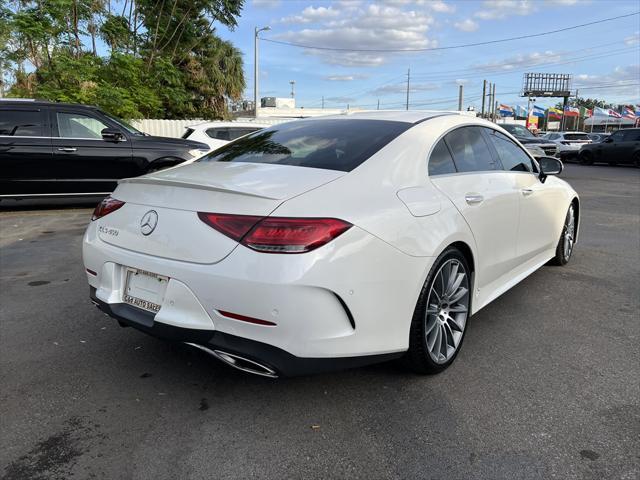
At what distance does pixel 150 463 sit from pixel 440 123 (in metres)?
2.60

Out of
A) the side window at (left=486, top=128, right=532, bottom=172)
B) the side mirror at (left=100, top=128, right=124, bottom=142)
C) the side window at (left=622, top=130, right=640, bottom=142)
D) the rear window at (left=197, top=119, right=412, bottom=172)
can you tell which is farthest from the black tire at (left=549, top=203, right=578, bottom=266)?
the side window at (left=622, top=130, right=640, bottom=142)

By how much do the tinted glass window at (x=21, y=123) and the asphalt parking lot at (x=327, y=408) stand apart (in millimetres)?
5096

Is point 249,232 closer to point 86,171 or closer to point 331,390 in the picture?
point 331,390

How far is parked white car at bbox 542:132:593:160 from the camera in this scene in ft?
84.4

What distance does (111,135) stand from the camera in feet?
28.4

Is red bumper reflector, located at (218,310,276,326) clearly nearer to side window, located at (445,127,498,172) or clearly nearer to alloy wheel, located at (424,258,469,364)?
alloy wheel, located at (424,258,469,364)

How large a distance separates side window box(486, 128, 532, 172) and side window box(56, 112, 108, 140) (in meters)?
6.88

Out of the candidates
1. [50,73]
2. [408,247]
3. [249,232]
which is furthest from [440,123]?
[50,73]

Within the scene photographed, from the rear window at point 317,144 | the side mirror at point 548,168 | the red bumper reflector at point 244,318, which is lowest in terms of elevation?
the red bumper reflector at point 244,318

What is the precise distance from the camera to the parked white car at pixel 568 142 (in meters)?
25.7

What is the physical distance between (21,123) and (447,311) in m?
7.89

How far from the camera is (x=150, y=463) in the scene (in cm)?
227

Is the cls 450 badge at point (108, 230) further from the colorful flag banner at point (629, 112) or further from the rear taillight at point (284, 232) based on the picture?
the colorful flag banner at point (629, 112)

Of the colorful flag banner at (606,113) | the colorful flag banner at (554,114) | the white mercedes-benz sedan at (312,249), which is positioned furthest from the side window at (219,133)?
the colorful flag banner at (554,114)
